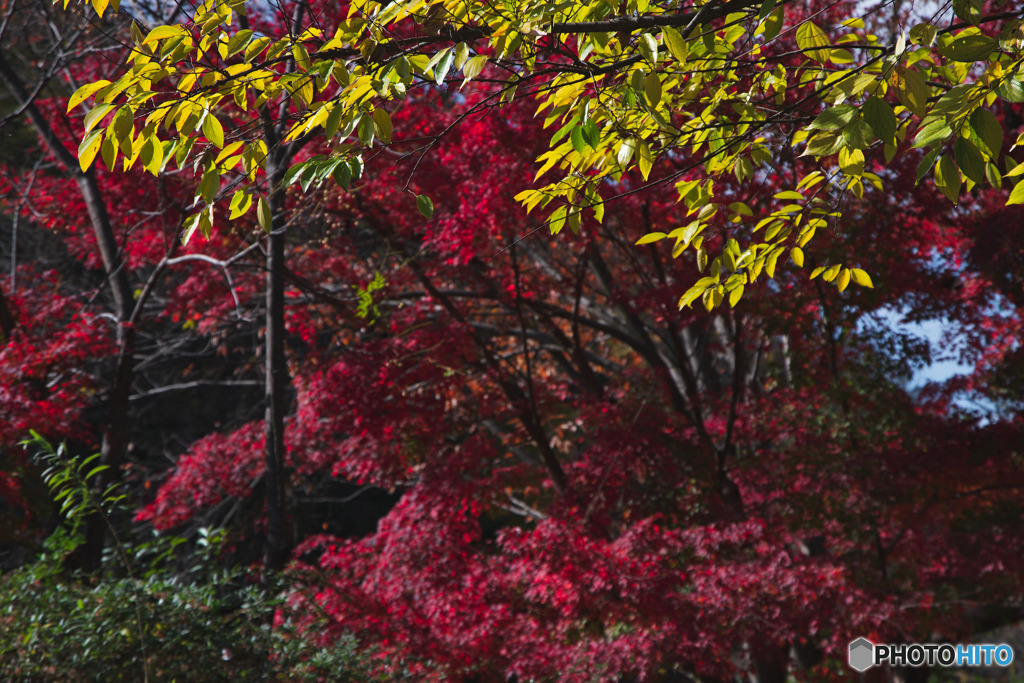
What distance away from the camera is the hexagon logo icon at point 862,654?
595 centimetres

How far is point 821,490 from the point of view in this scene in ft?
19.4

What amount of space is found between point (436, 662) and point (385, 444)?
1888mm

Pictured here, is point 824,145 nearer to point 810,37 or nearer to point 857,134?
point 857,134

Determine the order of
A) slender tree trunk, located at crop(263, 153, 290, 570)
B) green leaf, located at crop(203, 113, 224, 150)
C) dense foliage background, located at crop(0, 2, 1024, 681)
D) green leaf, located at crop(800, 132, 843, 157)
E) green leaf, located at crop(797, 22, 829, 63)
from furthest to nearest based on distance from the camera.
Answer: slender tree trunk, located at crop(263, 153, 290, 570) < dense foliage background, located at crop(0, 2, 1024, 681) < green leaf, located at crop(797, 22, 829, 63) < green leaf, located at crop(203, 113, 224, 150) < green leaf, located at crop(800, 132, 843, 157)

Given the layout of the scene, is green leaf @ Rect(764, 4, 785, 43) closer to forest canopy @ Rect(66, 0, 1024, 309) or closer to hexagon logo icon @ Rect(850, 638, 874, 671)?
forest canopy @ Rect(66, 0, 1024, 309)

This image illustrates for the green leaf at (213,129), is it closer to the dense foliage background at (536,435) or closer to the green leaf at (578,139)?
the green leaf at (578,139)

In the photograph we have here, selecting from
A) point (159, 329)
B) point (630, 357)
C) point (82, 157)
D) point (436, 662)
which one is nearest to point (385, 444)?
point (436, 662)

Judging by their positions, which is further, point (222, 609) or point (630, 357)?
point (630, 357)

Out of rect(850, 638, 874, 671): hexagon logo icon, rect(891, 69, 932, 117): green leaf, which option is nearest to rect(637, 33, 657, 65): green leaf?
rect(891, 69, 932, 117): green leaf

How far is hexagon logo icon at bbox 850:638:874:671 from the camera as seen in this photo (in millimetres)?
5945

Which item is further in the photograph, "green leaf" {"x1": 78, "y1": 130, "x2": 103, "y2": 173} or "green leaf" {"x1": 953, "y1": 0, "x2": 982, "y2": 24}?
"green leaf" {"x1": 78, "y1": 130, "x2": 103, "y2": 173}

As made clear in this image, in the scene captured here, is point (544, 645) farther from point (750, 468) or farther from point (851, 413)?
point (851, 413)

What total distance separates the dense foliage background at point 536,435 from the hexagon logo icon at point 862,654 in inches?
9.3

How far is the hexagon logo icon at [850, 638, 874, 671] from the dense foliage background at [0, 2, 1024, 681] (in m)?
0.24
